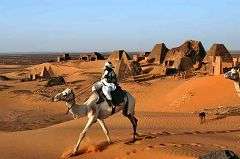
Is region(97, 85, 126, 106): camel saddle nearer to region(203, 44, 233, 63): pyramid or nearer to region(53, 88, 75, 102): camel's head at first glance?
region(53, 88, 75, 102): camel's head

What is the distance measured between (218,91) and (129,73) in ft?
46.2

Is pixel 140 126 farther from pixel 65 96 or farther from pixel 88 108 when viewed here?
pixel 65 96

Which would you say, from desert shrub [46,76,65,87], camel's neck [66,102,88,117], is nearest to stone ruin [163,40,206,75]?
desert shrub [46,76,65,87]

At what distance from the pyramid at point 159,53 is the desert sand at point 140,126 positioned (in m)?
13.7

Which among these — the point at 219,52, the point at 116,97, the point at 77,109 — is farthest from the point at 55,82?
the point at 77,109

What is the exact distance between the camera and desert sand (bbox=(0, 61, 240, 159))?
13.7m

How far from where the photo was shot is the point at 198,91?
93.4 ft

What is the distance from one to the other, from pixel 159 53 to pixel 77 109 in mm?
39291

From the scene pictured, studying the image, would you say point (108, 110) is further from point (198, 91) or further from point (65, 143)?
point (198, 91)

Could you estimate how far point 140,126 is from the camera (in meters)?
19.4

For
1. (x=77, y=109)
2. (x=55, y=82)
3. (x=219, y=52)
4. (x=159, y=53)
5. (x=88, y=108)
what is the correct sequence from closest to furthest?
1. (x=77, y=109)
2. (x=88, y=108)
3. (x=55, y=82)
4. (x=219, y=52)
5. (x=159, y=53)

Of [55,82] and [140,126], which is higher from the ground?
[140,126]

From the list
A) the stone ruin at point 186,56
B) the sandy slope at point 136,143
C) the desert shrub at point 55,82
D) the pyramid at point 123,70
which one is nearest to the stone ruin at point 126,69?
the pyramid at point 123,70

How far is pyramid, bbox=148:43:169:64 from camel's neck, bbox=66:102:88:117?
1502 inches
